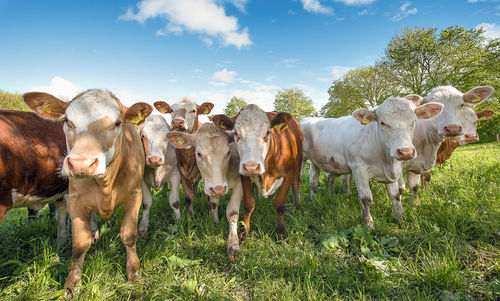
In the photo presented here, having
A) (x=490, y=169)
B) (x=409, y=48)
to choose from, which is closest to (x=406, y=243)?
(x=490, y=169)

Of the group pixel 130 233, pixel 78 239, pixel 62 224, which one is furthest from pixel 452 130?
pixel 62 224

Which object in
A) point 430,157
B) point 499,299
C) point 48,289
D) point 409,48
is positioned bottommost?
point 48,289

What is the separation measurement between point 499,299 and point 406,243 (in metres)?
1.01

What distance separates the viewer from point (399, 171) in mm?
3520

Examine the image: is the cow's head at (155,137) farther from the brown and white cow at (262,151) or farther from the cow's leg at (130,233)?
the brown and white cow at (262,151)

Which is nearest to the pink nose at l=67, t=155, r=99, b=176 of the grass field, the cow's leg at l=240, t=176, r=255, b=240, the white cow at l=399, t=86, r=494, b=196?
the grass field

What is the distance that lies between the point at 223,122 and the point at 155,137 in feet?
5.11

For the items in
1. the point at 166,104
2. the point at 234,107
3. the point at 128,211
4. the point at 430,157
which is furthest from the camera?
the point at 234,107

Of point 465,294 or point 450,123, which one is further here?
point 450,123

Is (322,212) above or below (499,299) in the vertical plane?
below

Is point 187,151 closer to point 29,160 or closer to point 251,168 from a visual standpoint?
point 251,168

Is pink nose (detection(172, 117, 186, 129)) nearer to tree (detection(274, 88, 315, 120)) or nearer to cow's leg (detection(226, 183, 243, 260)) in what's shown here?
cow's leg (detection(226, 183, 243, 260))

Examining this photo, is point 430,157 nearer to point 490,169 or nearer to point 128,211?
point 490,169

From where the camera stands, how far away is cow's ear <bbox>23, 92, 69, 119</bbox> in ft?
7.27
